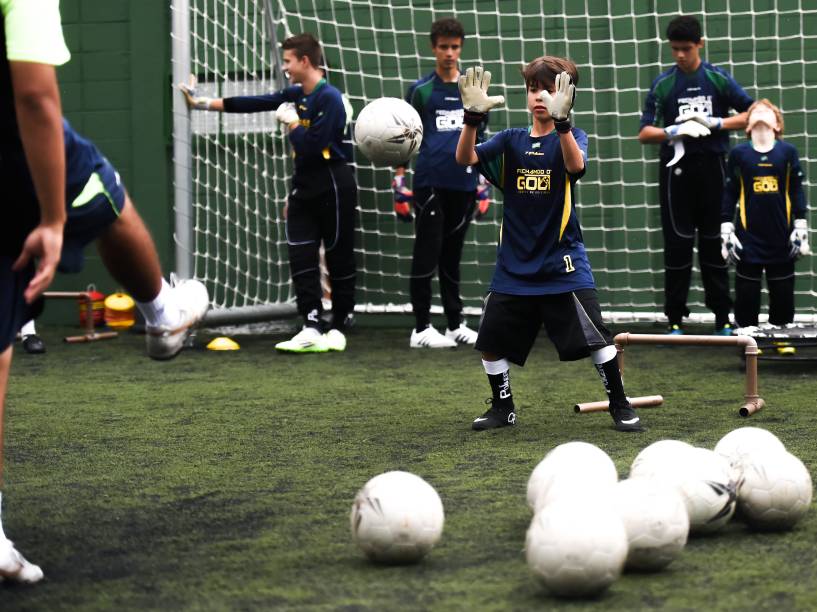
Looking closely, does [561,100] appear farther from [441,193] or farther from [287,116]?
[287,116]

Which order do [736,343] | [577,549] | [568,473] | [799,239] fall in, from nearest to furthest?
[577,549] < [568,473] < [736,343] < [799,239]

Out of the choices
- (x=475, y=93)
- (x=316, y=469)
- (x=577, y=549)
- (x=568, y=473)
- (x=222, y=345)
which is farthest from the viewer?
(x=222, y=345)

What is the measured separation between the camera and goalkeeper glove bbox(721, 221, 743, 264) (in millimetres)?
7633

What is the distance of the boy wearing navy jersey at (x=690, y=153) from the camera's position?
797 cm

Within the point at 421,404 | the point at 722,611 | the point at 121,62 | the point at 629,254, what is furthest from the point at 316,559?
the point at 121,62

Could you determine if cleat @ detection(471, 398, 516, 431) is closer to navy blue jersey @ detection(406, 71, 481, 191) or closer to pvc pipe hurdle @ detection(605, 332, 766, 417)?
pvc pipe hurdle @ detection(605, 332, 766, 417)

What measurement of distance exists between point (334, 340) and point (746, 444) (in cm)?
493

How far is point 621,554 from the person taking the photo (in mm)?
2883

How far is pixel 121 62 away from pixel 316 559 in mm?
7652

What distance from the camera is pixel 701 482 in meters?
3.42

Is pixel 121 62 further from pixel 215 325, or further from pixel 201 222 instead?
pixel 215 325

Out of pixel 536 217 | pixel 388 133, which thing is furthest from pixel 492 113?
pixel 536 217

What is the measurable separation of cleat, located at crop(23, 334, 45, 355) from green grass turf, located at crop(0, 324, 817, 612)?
143 millimetres

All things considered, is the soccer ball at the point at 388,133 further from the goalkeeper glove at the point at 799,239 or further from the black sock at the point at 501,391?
the goalkeeper glove at the point at 799,239
